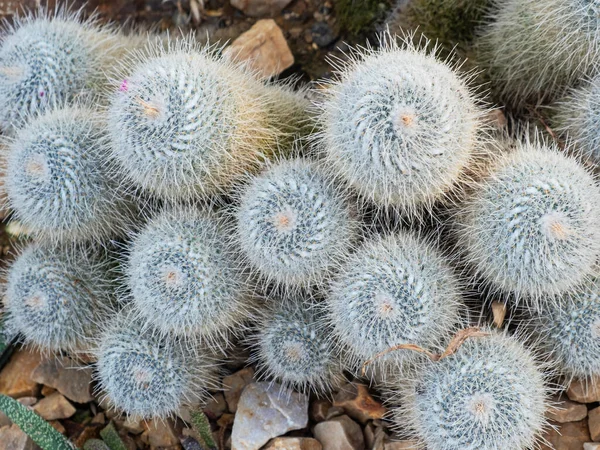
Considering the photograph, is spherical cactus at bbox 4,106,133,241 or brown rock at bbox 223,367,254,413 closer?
spherical cactus at bbox 4,106,133,241

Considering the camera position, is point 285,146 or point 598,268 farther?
point 285,146

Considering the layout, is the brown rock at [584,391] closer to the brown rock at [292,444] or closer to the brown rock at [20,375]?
the brown rock at [292,444]

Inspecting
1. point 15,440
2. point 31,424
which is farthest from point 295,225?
point 15,440

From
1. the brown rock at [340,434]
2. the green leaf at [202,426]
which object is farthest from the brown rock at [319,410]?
the green leaf at [202,426]

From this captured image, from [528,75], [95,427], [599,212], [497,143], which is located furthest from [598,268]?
[95,427]

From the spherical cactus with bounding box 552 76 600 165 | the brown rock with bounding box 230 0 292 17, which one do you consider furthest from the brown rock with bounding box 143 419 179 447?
the brown rock with bounding box 230 0 292 17

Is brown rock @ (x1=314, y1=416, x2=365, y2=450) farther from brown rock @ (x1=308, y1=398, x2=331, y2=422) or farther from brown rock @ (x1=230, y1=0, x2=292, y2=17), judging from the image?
brown rock @ (x1=230, y1=0, x2=292, y2=17)

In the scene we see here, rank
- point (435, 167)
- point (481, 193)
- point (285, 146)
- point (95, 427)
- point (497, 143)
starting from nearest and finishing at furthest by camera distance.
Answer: point (435, 167), point (481, 193), point (497, 143), point (285, 146), point (95, 427)

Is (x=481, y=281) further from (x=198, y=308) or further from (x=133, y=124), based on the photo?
(x=133, y=124)
